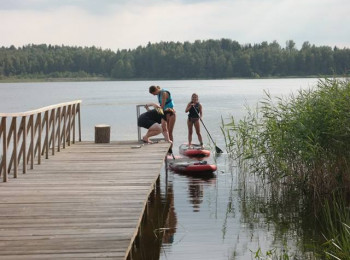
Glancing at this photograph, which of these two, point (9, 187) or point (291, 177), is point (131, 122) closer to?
point (291, 177)

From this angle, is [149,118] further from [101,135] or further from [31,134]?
[31,134]

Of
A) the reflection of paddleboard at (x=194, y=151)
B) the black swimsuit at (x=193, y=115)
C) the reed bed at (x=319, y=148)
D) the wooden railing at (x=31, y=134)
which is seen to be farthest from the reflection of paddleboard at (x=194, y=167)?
the reed bed at (x=319, y=148)

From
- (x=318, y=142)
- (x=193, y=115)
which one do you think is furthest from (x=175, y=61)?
(x=318, y=142)

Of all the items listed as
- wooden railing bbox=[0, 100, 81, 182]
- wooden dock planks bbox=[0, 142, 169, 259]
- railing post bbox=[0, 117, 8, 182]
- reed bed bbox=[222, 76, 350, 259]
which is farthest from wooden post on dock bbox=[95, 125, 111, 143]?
railing post bbox=[0, 117, 8, 182]

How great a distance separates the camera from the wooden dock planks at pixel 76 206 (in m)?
5.98

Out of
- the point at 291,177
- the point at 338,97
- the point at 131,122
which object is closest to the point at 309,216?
the point at 291,177

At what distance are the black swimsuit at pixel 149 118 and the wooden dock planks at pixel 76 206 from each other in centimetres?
175

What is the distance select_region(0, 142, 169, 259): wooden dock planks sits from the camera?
5.98 m

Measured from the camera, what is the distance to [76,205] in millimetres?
7711

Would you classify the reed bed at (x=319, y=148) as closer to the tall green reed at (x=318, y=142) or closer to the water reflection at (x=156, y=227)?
the tall green reed at (x=318, y=142)

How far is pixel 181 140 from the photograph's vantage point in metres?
26.1

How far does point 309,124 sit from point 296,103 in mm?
954

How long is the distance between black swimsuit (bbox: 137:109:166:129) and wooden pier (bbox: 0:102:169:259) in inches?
62.8

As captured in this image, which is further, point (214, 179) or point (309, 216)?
point (214, 179)
